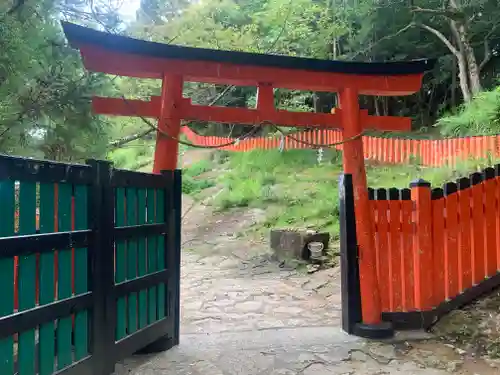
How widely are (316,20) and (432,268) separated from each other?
17.0 meters

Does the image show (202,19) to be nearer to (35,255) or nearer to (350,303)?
(350,303)

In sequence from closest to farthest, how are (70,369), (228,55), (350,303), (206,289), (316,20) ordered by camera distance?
(70,369) → (228,55) → (350,303) → (206,289) → (316,20)

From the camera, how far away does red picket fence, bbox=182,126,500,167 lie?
1236 cm

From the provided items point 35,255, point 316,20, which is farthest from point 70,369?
point 316,20

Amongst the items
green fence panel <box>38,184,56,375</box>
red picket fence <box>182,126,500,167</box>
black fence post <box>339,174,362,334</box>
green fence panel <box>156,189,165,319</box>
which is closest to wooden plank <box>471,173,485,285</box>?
Result: black fence post <box>339,174,362,334</box>

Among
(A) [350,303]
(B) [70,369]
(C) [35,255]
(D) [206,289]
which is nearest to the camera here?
(C) [35,255]

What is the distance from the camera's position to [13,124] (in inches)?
165

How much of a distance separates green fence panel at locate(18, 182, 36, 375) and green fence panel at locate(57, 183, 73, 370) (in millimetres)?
206

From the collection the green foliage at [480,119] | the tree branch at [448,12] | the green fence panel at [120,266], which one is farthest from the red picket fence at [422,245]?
the tree branch at [448,12]

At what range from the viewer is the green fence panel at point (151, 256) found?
373 cm

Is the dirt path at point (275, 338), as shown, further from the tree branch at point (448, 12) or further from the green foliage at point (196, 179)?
the tree branch at point (448, 12)

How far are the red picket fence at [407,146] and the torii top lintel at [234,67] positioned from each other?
4.87 metres

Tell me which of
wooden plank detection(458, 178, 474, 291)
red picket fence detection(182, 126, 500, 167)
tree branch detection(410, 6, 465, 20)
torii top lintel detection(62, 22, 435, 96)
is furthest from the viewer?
tree branch detection(410, 6, 465, 20)

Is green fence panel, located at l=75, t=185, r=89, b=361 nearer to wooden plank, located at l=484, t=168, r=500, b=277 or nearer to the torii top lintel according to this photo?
the torii top lintel
